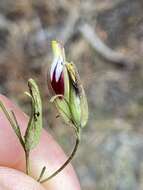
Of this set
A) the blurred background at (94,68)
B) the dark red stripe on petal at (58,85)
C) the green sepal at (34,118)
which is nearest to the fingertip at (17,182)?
the green sepal at (34,118)

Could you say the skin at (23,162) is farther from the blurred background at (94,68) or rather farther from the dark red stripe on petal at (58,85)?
the blurred background at (94,68)

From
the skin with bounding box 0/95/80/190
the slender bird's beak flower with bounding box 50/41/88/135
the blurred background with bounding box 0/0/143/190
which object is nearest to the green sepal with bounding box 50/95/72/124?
the slender bird's beak flower with bounding box 50/41/88/135

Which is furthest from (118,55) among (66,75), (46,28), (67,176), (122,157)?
(66,75)

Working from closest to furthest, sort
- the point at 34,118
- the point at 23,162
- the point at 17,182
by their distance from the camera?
the point at 34,118, the point at 17,182, the point at 23,162

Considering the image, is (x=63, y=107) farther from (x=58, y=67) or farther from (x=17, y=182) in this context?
(x=17, y=182)

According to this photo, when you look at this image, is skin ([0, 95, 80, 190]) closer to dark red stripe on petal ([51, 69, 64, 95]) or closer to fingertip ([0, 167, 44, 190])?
fingertip ([0, 167, 44, 190])

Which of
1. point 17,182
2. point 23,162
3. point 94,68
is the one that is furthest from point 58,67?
point 94,68
